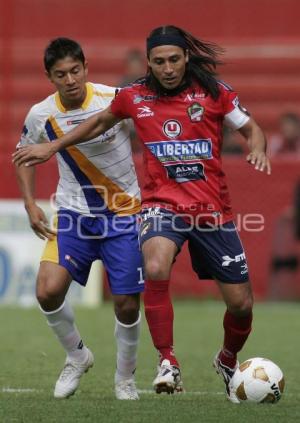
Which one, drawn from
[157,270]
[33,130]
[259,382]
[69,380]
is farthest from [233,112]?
[69,380]

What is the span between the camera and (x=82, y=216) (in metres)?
7.80

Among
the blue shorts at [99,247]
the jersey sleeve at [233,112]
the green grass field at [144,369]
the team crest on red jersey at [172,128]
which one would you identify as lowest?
the green grass field at [144,369]

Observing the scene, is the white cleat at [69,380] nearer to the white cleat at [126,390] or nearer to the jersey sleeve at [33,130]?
the white cleat at [126,390]

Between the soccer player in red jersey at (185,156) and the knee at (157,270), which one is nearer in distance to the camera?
the knee at (157,270)

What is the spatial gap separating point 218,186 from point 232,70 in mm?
9858

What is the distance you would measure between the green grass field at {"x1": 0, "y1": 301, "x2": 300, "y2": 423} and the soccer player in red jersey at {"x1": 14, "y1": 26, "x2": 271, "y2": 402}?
0.53 meters

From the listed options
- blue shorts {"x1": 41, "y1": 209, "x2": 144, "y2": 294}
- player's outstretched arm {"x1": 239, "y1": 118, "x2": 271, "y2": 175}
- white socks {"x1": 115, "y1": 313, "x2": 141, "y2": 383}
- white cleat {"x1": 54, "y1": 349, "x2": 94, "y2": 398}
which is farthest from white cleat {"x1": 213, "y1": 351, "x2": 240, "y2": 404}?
player's outstretched arm {"x1": 239, "y1": 118, "x2": 271, "y2": 175}

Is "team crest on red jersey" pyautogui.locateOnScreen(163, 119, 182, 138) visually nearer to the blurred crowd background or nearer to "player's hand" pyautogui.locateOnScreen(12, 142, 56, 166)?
"player's hand" pyautogui.locateOnScreen(12, 142, 56, 166)

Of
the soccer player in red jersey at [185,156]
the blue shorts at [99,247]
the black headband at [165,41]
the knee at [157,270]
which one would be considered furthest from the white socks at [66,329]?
the black headband at [165,41]

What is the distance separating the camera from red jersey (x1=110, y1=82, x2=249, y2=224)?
7234mm

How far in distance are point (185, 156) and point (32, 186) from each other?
1207mm

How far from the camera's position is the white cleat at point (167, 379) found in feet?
22.1

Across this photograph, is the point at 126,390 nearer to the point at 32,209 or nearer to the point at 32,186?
the point at 32,209

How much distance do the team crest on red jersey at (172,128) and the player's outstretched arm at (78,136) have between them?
0.39 metres
